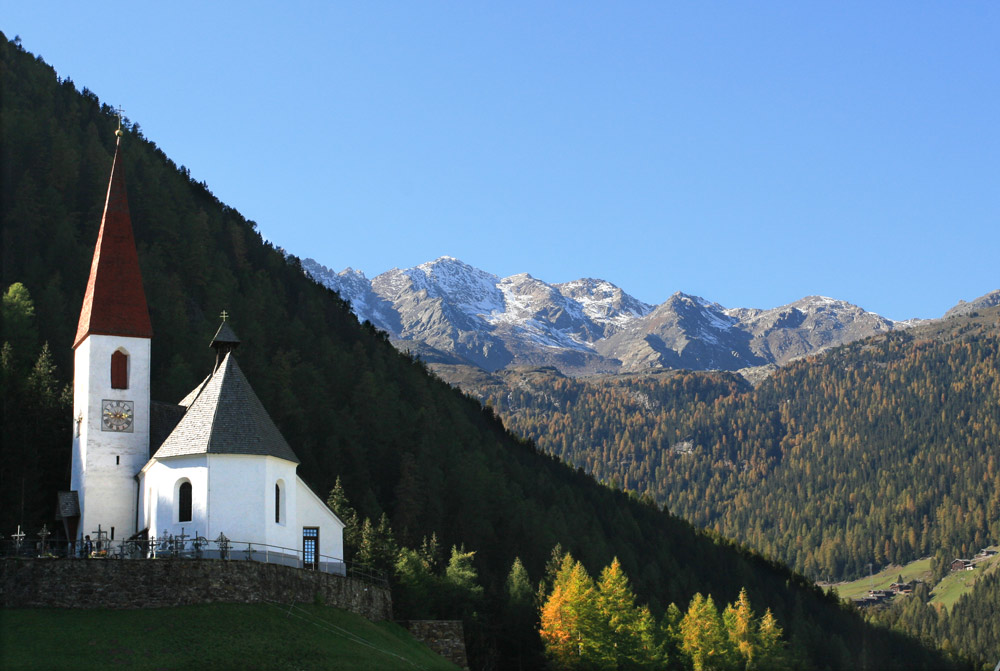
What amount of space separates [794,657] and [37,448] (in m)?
Result: 88.5

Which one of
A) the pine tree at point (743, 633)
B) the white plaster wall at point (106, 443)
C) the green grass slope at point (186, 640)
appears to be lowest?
the pine tree at point (743, 633)

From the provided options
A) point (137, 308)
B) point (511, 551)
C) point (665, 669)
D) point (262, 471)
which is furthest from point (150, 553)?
point (511, 551)

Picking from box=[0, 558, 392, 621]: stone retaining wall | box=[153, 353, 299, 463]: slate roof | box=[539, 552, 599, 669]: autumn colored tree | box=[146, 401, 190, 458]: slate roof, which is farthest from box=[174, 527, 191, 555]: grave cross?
box=[539, 552, 599, 669]: autumn colored tree

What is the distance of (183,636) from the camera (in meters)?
54.6

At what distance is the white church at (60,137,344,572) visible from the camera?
67.1 meters

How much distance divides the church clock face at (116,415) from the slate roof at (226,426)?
20.2ft

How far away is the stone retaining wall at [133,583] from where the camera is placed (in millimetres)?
56750

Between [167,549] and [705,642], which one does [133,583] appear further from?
[705,642]

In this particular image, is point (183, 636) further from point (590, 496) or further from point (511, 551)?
point (590, 496)

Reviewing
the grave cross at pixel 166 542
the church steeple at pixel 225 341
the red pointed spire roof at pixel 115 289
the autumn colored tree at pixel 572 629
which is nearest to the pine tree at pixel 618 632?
the autumn colored tree at pixel 572 629

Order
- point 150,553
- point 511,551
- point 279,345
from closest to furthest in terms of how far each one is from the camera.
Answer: point 150,553 < point 511,551 < point 279,345

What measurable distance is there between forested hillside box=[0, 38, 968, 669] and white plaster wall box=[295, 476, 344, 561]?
53.3 ft

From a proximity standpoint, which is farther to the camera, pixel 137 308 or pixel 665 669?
pixel 665 669

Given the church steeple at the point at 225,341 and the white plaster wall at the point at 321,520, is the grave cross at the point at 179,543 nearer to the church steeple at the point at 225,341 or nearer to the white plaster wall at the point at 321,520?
the white plaster wall at the point at 321,520
